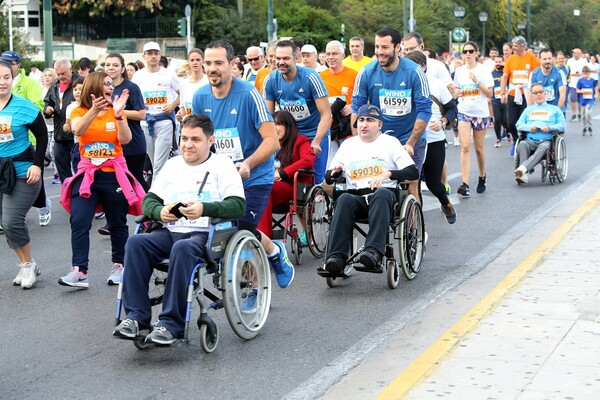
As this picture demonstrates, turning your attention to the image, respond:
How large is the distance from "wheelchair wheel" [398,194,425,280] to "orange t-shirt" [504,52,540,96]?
39.3 feet

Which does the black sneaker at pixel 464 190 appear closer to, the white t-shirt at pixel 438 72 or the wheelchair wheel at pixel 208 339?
the white t-shirt at pixel 438 72

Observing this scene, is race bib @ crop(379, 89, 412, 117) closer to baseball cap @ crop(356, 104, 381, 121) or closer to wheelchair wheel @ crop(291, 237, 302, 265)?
baseball cap @ crop(356, 104, 381, 121)

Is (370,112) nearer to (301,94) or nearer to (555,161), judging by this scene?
(301,94)

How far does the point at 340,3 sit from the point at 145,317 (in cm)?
6136

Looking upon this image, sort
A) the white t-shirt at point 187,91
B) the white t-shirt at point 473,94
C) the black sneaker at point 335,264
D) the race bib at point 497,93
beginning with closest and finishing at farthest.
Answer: the black sneaker at point 335,264
the white t-shirt at point 187,91
the white t-shirt at point 473,94
the race bib at point 497,93

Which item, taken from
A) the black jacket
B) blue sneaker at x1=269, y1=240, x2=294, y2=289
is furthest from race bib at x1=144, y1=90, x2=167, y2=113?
blue sneaker at x1=269, y1=240, x2=294, y2=289

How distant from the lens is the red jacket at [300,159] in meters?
10.3

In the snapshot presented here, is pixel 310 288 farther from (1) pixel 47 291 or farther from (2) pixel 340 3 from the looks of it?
(2) pixel 340 3

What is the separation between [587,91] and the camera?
89.7 feet

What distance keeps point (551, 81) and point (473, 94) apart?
265cm

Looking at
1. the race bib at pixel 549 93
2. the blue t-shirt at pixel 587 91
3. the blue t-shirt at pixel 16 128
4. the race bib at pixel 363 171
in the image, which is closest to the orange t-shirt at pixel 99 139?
the blue t-shirt at pixel 16 128

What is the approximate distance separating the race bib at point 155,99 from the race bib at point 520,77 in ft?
28.3

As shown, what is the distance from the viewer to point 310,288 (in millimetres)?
9062

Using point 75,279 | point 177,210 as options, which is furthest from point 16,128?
point 177,210
